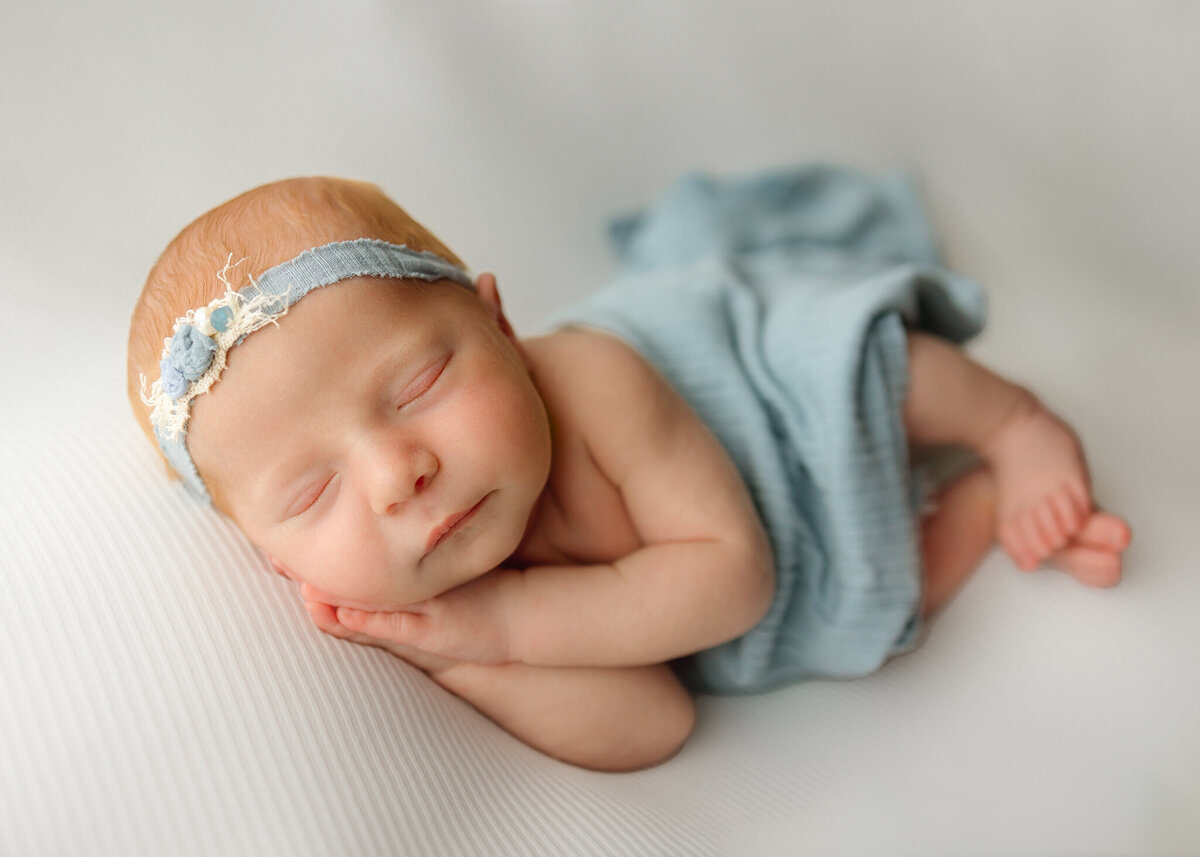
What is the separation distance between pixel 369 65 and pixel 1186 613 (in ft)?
4.58

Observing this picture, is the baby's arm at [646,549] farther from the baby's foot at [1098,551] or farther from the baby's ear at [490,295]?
the baby's foot at [1098,551]

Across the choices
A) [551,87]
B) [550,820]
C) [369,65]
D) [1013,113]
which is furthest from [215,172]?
[1013,113]

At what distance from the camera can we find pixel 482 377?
83 cm

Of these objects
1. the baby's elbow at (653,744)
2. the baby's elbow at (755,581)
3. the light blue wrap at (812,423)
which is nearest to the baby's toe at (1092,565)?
the light blue wrap at (812,423)

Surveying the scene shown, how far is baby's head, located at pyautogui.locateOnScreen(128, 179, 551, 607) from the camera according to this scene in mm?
766

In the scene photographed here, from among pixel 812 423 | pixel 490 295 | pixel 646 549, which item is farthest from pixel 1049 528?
pixel 490 295

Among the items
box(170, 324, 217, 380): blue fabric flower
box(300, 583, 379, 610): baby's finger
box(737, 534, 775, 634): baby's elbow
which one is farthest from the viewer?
box(737, 534, 775, 634): baby's elbow

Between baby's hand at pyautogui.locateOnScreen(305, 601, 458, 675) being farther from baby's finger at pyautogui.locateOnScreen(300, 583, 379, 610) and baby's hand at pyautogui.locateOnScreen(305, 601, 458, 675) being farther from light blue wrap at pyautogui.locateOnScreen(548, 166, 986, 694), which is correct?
light blue wrap at pyautogui.locateOnScreen(548, 166, 986, 694)

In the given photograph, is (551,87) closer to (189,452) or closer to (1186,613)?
(189,452)

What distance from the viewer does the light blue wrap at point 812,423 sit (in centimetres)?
107

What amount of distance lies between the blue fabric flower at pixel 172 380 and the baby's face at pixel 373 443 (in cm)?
2

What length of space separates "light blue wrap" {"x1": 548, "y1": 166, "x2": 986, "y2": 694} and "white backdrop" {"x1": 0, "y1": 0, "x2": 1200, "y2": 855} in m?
0.08

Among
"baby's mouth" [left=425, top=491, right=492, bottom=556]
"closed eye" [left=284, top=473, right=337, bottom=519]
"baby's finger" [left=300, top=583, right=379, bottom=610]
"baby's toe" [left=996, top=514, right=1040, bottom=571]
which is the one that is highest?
"closed eye" [left=284, top=473, right=337, bottom=519]

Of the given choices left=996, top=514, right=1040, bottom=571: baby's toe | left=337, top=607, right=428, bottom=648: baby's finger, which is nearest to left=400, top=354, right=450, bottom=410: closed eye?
left=337, top=607, right=428, bottom=648: baby's finger
